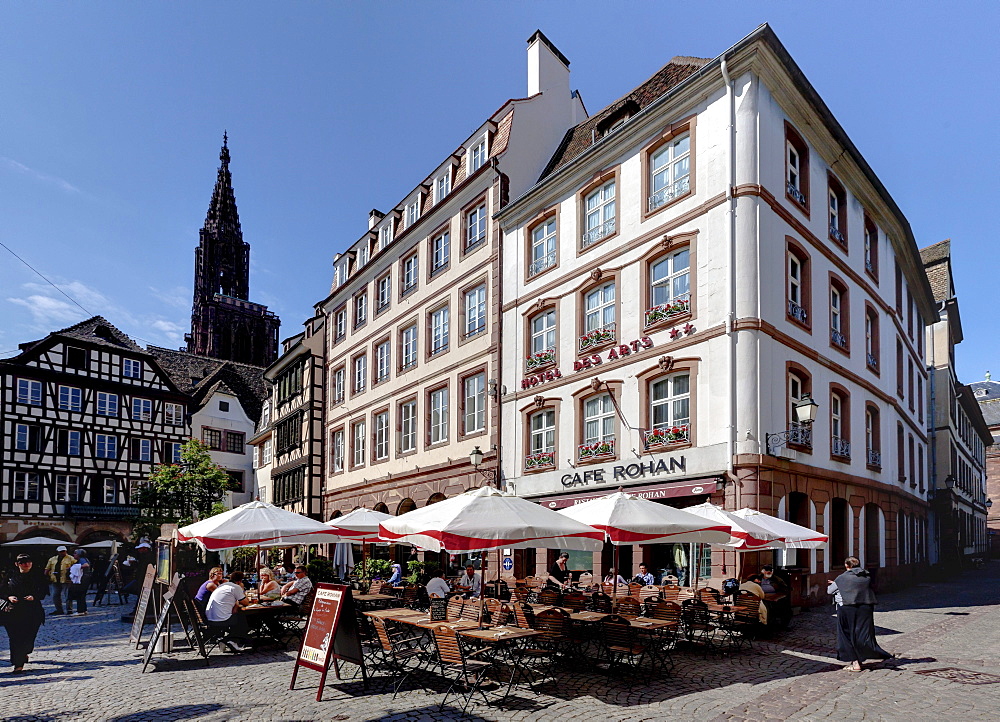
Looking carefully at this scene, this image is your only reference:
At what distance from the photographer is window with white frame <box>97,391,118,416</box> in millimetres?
51469

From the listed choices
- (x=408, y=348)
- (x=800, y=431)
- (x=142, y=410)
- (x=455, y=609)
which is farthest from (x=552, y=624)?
(x=142, y=410)

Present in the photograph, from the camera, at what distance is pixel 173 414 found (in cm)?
5544

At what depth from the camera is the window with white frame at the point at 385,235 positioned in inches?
1480

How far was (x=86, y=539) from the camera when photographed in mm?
48531

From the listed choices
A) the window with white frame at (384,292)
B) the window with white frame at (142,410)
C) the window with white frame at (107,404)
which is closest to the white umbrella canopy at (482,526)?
the window with white frame at (384,292)

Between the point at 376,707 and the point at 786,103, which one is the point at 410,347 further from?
the point at 376,707

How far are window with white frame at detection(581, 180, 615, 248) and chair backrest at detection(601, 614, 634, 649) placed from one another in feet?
45.3

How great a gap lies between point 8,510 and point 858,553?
142 feet

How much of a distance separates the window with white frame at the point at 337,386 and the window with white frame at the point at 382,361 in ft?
13.5

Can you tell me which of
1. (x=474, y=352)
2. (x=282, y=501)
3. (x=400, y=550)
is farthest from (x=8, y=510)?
Result: (x=474, y=352)

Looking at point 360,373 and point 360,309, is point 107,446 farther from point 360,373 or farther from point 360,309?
point 360,309

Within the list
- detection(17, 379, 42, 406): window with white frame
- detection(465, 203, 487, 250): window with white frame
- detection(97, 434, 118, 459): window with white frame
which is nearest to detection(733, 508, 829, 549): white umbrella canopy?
detection(465, 203, 487, 250): window with white frame

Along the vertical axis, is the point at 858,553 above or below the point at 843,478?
below

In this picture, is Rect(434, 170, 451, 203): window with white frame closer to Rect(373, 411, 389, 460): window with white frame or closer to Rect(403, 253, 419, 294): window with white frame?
Rect(403, 253, 419, 294): window with white frame
